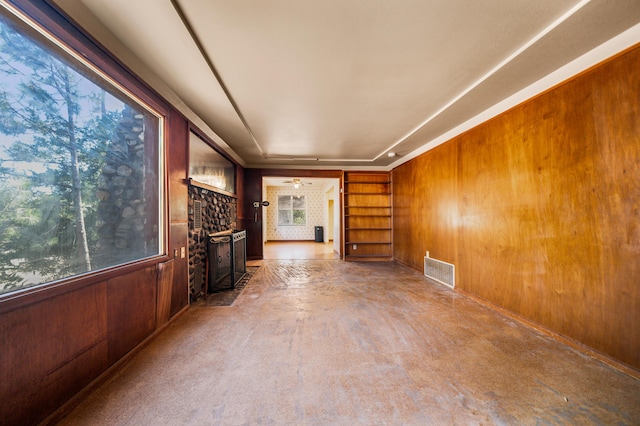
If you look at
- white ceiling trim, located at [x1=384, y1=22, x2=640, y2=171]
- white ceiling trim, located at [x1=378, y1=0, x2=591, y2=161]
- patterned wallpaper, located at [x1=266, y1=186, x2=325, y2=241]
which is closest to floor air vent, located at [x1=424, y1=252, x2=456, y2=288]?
white ceiling trim, located at [x1=384, y1=22, x2=640, y2=171]

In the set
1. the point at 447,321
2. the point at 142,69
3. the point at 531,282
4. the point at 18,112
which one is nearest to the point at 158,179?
the point at 142,69

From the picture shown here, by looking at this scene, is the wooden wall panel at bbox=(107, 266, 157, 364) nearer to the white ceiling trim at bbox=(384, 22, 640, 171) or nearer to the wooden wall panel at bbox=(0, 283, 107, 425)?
the wooden wall panel at bbox=(0, 283, 107, 425)

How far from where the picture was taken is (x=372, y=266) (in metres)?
5.52

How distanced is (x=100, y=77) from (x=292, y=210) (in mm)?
8712

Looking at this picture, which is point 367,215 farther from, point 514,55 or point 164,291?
point 164,291

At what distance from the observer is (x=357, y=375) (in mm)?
1704

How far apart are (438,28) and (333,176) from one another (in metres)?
4.84

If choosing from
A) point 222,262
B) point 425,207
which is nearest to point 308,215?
point 425,207

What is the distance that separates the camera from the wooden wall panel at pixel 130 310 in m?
1.78

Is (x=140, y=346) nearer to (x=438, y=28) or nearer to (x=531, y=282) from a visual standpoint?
(x=438, y=28)

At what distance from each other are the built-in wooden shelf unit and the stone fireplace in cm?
337

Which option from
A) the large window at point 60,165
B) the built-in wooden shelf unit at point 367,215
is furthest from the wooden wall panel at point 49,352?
the built-in wooden shelf unit at point 367,215

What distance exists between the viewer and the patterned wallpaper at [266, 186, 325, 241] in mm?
10281

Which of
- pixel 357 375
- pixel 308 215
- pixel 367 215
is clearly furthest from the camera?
pixel 308 215
